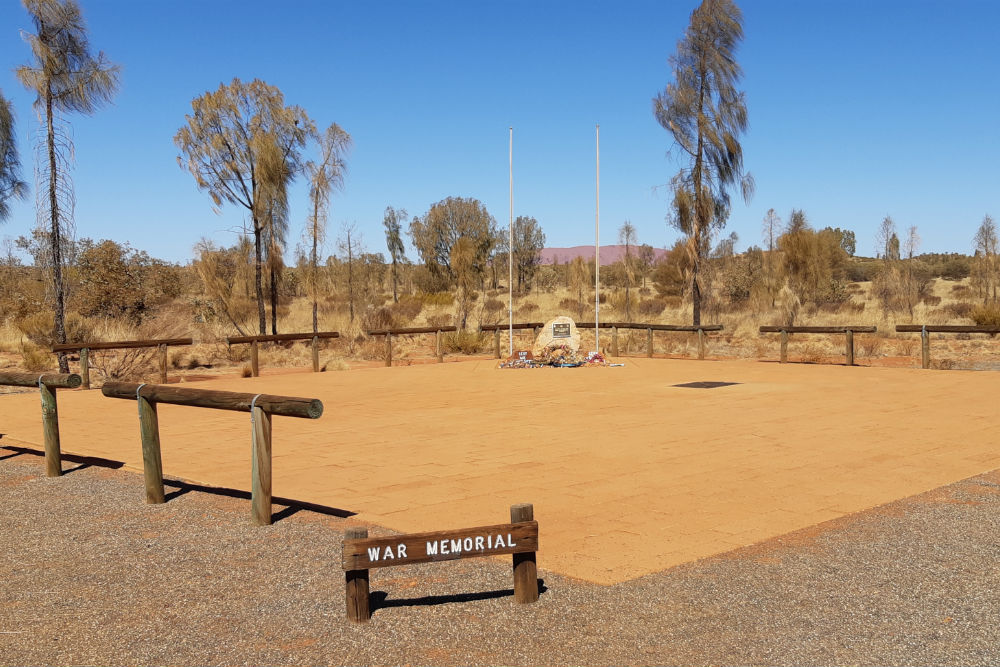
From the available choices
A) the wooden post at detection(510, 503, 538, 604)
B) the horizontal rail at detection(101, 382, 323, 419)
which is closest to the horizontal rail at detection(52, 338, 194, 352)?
the horizontal rail at detection(101, 382, 323, 419)

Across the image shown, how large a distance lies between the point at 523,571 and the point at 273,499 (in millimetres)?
3214

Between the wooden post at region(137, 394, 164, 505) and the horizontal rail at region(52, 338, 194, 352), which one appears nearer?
the wooden post at region(137, 394, 164, 505)

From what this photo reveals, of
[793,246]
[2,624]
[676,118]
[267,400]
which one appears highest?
[676,118]

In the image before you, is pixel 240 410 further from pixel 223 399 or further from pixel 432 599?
pixel 432 599

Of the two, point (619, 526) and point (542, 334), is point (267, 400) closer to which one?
point (619, 526)

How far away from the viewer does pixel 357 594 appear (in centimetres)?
451

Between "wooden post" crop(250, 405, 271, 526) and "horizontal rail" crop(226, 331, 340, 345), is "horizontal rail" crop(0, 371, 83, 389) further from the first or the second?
"horizontal rail" crop(226, 331, 340, 345)

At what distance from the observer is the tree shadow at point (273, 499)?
6.80m

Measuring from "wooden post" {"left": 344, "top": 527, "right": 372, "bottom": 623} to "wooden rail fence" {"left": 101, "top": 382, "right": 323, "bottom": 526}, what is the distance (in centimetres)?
160

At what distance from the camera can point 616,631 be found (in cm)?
435

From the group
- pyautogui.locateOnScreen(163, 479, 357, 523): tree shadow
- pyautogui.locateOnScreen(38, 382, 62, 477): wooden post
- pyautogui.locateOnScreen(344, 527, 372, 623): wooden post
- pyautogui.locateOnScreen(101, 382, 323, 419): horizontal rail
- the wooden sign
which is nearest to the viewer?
pyautogui.locateOnScreen(344, 527, 372, 623): wooden post

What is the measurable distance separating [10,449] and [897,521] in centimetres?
914

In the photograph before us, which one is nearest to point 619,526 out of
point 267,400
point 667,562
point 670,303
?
point 667,562

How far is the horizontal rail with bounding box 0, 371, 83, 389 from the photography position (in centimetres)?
845
